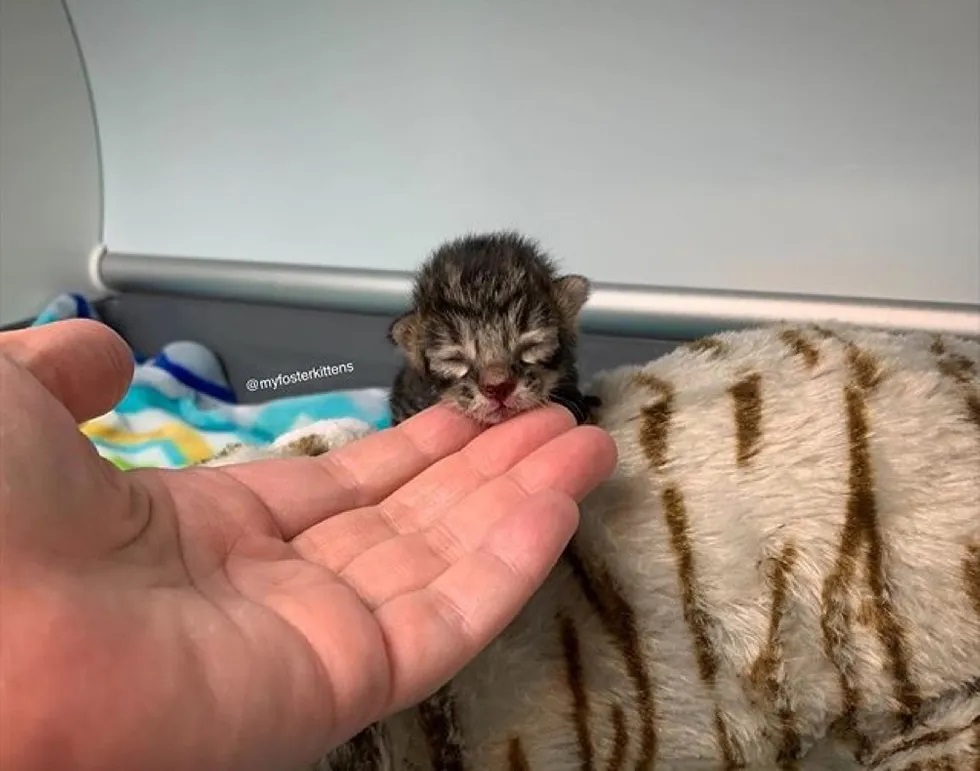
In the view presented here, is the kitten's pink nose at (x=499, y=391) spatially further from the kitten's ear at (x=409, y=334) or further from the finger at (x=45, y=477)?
the finger at (x=45, y=477)

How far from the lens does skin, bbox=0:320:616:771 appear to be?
627 millimetres

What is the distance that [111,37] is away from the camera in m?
2.13

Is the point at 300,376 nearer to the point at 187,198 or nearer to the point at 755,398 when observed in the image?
the point at 187,198

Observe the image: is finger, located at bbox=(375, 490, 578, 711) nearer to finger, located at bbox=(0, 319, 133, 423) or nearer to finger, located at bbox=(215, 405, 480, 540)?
finger, located at bbox=(215, 405, 480, 540)

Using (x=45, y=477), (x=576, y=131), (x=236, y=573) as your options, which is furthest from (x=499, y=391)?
(x=576, y=131)

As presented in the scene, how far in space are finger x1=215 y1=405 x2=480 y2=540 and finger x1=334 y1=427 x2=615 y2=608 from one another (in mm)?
95

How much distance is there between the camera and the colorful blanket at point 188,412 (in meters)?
1.78

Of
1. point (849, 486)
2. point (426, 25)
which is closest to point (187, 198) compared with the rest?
point (426, 25)

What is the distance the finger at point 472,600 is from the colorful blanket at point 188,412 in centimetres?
84

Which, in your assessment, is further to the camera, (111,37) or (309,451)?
(111,37)

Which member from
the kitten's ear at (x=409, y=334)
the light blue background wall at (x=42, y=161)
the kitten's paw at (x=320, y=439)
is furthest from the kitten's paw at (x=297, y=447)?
the light blue background wall at (x=42, y=161)

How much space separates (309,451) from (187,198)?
1.14 meters

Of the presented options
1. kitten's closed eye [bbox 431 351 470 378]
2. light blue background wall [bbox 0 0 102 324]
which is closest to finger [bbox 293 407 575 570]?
kitten's closed eye [bbox 431 351 470 378]

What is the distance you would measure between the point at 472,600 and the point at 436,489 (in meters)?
0.22
